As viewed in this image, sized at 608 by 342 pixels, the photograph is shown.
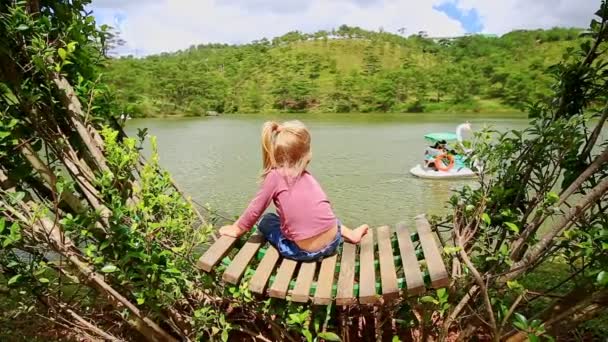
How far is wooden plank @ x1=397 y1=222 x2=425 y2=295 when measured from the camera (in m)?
2.32

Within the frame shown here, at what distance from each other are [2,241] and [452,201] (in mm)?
2592

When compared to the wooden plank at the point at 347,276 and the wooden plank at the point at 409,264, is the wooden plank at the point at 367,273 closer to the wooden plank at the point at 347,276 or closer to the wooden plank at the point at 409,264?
the wooden plank at the point at 347,276

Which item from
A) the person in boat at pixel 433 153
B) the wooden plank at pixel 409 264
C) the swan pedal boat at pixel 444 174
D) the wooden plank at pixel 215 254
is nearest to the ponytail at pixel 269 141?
the wooden plank at pixel 215 254

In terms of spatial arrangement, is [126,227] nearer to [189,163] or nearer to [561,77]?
[561,77]

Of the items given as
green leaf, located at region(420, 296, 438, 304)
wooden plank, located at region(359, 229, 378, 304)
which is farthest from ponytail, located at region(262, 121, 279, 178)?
green leaf, located at region(420, 296, 438, 304)

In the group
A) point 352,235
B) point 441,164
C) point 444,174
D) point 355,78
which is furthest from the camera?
point 355,78

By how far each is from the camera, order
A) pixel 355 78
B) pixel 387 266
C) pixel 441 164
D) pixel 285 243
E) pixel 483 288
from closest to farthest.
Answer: pixel 483 288
pixel 387 266
pixel 285 243
pixel 441 164
pixel 355 78

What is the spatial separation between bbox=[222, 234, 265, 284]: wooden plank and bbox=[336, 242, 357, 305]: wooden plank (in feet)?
1.71

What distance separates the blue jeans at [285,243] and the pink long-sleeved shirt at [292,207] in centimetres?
6

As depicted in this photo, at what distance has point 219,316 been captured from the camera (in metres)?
2.80

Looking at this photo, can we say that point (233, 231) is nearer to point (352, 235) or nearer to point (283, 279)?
point (283, 279)

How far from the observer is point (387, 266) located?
2.60 m

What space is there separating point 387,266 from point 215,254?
959mm

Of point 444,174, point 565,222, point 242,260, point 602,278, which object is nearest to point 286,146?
point 242,260
